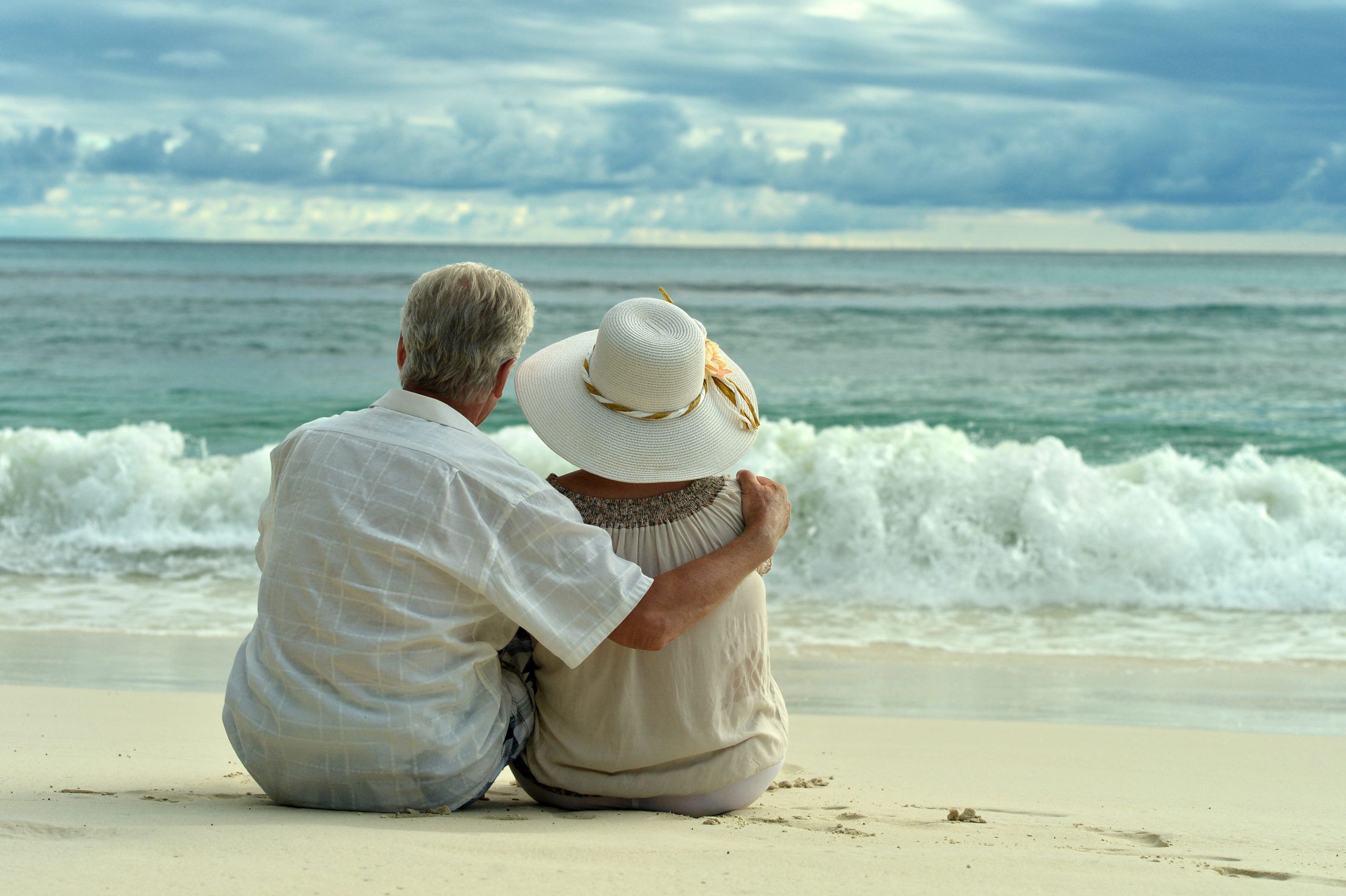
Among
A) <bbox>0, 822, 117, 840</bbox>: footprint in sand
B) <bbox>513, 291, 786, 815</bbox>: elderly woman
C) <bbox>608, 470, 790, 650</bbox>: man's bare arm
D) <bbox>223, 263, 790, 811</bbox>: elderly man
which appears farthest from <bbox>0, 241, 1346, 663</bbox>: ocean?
<bbox>0, 822, 117, 840</bbox>: footprint in sand

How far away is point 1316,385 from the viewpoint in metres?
16.4

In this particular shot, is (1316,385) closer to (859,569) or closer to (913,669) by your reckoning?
(859,569)

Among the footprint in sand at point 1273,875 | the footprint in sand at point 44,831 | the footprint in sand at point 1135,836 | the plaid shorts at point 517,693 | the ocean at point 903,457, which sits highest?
the plaid shorts at point 517,693

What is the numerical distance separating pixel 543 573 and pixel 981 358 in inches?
723

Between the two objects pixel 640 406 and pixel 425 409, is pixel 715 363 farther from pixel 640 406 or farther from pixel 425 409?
pixel 425 409

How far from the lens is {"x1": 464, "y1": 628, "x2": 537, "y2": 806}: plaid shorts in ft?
8.02

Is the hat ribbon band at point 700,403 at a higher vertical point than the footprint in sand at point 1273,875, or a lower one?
higher

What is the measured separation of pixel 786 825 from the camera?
2.47 metres

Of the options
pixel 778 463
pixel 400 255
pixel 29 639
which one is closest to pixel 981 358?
pixel 778 463

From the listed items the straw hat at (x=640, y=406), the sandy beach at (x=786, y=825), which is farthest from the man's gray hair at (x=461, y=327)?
the sandy beach at (x=786, y=825)

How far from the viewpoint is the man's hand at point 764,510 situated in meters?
2.36

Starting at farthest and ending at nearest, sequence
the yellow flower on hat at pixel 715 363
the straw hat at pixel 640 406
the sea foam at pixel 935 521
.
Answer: the sea foam at pixel 935 521, the yellow flower on hat at pixel 715 363, the straw hat at pixel 640 406

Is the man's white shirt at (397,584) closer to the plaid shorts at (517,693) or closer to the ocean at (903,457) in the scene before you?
the plaid shorts at (517,693)

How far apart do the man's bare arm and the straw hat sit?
0.13 m
